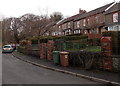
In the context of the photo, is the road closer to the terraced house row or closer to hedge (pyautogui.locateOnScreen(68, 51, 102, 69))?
hedge (pyautogui.locateOnScreen(68, 51, 102, 69))

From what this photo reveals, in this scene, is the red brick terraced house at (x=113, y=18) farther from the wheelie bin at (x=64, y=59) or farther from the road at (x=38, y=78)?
the road at (x=38, y=78)

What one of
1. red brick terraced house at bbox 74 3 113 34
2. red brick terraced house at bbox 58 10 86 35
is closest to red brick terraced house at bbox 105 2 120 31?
red brick terraced house at bbox 74 3 113 34

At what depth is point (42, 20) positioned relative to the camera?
114ft

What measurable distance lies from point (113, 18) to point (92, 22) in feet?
14.0

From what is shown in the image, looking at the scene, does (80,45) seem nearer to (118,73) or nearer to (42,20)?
(118,73)

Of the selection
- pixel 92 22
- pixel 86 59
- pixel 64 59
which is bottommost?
pixel 64 59

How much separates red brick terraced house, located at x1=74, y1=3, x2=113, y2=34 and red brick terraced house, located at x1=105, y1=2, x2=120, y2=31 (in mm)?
1495

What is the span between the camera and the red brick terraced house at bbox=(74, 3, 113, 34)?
30.7 meters

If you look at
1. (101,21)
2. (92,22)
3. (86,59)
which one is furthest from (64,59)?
(101,21)

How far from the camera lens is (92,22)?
30281mm

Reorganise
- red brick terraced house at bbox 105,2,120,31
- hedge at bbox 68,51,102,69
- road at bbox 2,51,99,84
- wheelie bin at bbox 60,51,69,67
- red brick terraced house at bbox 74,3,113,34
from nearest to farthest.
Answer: road at bbox 2,51,99,84, hedge at bbox 68,51,102,69, wheelie bin at bbox 60,51,69,67, red brick terraced house at bbox 105,2,120,31, red brick terraced house at bbox 74,3,113,34

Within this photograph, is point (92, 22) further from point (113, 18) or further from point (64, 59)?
point (64, 59)

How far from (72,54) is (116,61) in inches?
146

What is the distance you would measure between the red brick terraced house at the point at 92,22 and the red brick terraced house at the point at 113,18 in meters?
1.50
